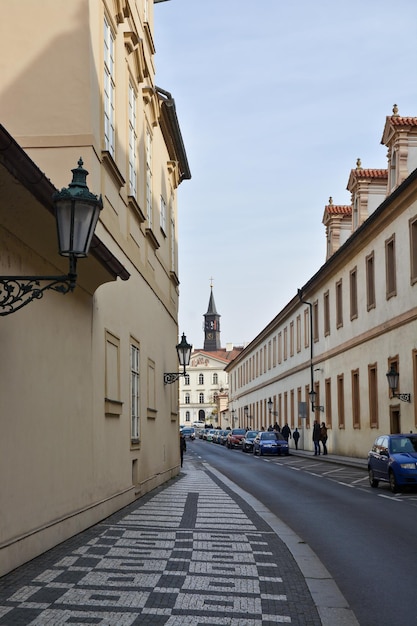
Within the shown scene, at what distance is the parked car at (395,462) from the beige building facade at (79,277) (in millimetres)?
5774

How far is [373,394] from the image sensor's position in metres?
36.7

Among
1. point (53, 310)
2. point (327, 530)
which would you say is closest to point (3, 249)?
point (53, 310)

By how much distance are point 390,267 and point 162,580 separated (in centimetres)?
2713

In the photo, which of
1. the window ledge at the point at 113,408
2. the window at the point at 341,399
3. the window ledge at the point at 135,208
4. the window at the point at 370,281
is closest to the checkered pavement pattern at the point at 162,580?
the window ledge at the point at 113,408

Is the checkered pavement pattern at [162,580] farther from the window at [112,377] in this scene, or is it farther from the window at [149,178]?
the window at [149,178]

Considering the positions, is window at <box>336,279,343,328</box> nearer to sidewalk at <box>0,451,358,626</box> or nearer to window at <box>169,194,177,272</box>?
window at <box>169,194,177,272</box>

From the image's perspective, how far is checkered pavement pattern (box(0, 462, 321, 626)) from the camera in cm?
675

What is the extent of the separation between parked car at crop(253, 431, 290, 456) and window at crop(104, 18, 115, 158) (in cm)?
3483

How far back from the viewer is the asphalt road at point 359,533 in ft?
25.7

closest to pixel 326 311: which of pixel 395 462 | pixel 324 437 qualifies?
pixel 324 437

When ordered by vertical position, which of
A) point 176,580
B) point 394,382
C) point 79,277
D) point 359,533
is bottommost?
point 359,533

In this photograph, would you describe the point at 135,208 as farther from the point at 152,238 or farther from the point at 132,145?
the point at 152,238

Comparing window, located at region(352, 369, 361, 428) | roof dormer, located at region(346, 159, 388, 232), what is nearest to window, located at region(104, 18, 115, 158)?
window, located at region(352, 369, 361, 428)

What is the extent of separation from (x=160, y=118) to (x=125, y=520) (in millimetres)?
13376
